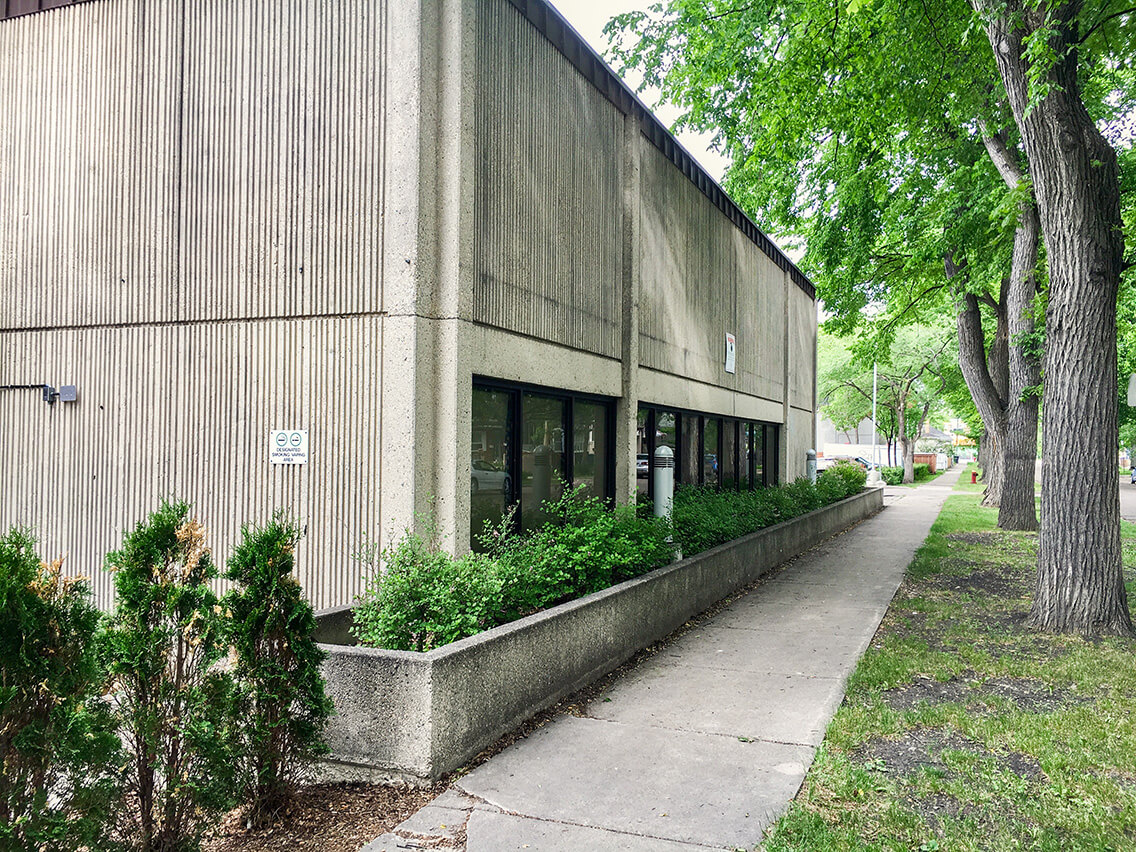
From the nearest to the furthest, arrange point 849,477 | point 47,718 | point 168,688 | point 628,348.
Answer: point 47,718 < point 168,688 < point 628,348 < point 849,477

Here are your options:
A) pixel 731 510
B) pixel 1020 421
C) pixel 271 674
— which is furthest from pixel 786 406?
pixel 271 674

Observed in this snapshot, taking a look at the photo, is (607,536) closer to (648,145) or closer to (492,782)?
(492,782)

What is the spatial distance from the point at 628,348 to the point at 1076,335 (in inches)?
190


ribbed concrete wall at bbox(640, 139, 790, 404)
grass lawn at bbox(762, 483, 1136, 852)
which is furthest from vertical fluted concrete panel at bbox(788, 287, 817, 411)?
grass lawn at bbox(762, 483, 1136, 852)

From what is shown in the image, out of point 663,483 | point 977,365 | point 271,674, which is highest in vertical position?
point 977,365

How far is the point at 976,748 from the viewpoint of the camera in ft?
17.7

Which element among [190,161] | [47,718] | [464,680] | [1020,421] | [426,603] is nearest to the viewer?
[47,718]

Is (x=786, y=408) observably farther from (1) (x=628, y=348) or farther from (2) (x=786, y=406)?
(1) (x=628, y=348)

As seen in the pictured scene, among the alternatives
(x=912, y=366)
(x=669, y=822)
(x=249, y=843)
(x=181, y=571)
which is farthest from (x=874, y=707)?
(x=912, y=366)

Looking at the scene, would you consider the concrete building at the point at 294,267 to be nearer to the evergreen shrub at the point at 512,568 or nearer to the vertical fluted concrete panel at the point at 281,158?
the vertical fluted concrete panel at the point at 281,158

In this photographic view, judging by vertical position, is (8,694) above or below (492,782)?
above

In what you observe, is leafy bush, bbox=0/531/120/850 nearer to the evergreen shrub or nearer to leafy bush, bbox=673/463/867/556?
the evergreen shrub

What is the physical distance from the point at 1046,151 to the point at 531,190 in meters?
5.26

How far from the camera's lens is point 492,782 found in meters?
4.81
